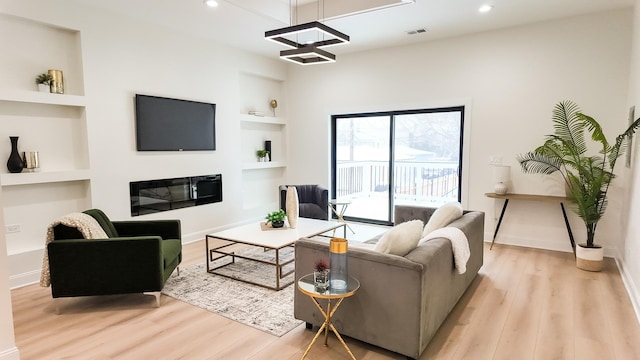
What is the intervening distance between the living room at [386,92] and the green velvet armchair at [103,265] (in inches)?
31.1

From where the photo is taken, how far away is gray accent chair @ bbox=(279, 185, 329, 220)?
Answer: 18.3ft

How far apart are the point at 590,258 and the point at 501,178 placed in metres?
1.36

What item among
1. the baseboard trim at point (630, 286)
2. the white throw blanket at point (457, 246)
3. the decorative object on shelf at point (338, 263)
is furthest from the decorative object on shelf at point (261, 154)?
the baseboard trim at point (630, 286)

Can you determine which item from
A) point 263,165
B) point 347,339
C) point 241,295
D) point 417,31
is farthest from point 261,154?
point 347,339

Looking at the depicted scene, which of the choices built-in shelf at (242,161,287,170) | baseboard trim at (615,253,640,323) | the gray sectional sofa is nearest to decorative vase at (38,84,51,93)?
built-in shelf at (242,161,287,170)

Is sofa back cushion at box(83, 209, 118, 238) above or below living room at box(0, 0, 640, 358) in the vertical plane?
below

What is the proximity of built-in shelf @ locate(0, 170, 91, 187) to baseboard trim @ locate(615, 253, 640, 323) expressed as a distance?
5.44 metres

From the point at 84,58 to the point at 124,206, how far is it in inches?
69.3

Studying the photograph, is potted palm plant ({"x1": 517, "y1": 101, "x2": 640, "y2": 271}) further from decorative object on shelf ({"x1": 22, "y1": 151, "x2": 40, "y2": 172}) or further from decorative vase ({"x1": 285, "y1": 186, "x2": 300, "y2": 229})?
decorative object on shelf ({"x1": 22, "y1": 151, "x2": 40, "y2": 172})

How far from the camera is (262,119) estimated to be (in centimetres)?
657

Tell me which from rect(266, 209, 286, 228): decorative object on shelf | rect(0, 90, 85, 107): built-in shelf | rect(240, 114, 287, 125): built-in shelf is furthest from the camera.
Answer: rect(240, 114, 287, 125): built-in shelf

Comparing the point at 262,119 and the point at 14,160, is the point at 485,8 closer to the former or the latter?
the point at 262,119

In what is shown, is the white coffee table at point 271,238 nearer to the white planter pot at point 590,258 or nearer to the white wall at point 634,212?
the white planter pot at point 590,258

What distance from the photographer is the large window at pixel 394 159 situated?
226 inches
